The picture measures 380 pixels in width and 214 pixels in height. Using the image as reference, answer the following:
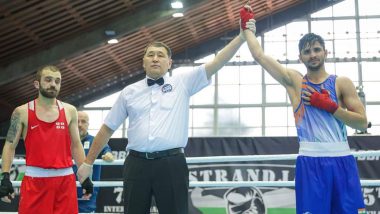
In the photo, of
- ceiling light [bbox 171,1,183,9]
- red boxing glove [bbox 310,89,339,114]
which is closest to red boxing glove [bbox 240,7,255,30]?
red boxing glove [bbox 310,89,339,114]

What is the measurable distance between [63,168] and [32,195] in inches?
11.3

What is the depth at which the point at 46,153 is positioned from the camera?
11.4ft

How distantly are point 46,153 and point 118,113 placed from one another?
701 millimetres

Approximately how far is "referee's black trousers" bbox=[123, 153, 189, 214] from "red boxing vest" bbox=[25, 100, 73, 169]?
84cm

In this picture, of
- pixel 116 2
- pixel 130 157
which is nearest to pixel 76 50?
pixel 116 2

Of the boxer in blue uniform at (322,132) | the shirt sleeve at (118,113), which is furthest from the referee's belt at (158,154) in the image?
the boxer in blue uniform at (322,132)

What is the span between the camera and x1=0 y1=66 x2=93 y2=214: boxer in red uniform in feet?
11.1

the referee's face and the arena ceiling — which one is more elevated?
the arena ceiling

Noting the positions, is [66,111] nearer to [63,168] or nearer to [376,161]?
[63,168]

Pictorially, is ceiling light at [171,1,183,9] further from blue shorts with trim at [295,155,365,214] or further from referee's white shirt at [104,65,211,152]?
blue shorts with trim at [295,155,365,214]

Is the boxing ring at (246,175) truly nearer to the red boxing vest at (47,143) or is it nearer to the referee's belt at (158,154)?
the red boxing vest at (47,143)

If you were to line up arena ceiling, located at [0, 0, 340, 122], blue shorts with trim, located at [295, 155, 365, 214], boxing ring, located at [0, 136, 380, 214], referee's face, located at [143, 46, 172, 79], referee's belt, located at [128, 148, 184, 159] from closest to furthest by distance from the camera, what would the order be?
blue shorts with trim, located at [295, 155, 365, 214], referee's belt, located at [128, 148, 184, 159], referee's face, located at [143, 46, 172, 79], boxing ring, located at [0, 136, 380, 214], arena ceiling, located at [0, 0, 340, 122]

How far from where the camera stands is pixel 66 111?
372 cm

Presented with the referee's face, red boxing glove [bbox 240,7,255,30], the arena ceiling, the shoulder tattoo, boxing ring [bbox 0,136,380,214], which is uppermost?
the arena ceiling
